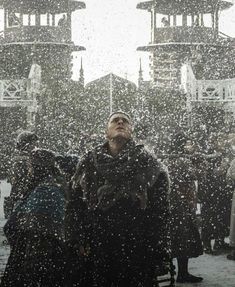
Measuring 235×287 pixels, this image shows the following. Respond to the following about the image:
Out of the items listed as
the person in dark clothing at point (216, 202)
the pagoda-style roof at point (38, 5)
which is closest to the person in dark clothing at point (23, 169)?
the person in dark clothing at point (216, 202)

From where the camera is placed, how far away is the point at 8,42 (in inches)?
1053

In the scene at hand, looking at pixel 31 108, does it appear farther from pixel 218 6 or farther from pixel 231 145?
pixel 231 145

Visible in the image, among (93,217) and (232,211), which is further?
(232,211)

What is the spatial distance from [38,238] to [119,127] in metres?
1.16

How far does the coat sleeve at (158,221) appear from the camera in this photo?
3.70m

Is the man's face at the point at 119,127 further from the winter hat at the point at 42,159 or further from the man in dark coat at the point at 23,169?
the man in dark coat at the point at 23,169

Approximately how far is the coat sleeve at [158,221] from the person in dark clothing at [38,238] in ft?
3.12

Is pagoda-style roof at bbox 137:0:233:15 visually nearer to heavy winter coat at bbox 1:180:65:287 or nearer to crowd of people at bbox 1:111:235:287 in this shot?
crowd of people at bbox 1:111:235:287

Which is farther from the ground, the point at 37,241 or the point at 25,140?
the point at 25,140

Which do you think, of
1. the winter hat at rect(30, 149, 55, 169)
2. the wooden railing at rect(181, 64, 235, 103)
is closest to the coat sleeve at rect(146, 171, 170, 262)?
the winter hat at rect(30, 149, 55, 169)

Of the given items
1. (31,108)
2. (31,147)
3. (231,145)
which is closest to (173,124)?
(31,108)

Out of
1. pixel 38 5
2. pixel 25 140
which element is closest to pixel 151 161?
pixel 25 140

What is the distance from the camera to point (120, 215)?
3.80 m

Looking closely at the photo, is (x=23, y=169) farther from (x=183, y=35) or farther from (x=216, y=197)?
(x=183, y=35)
